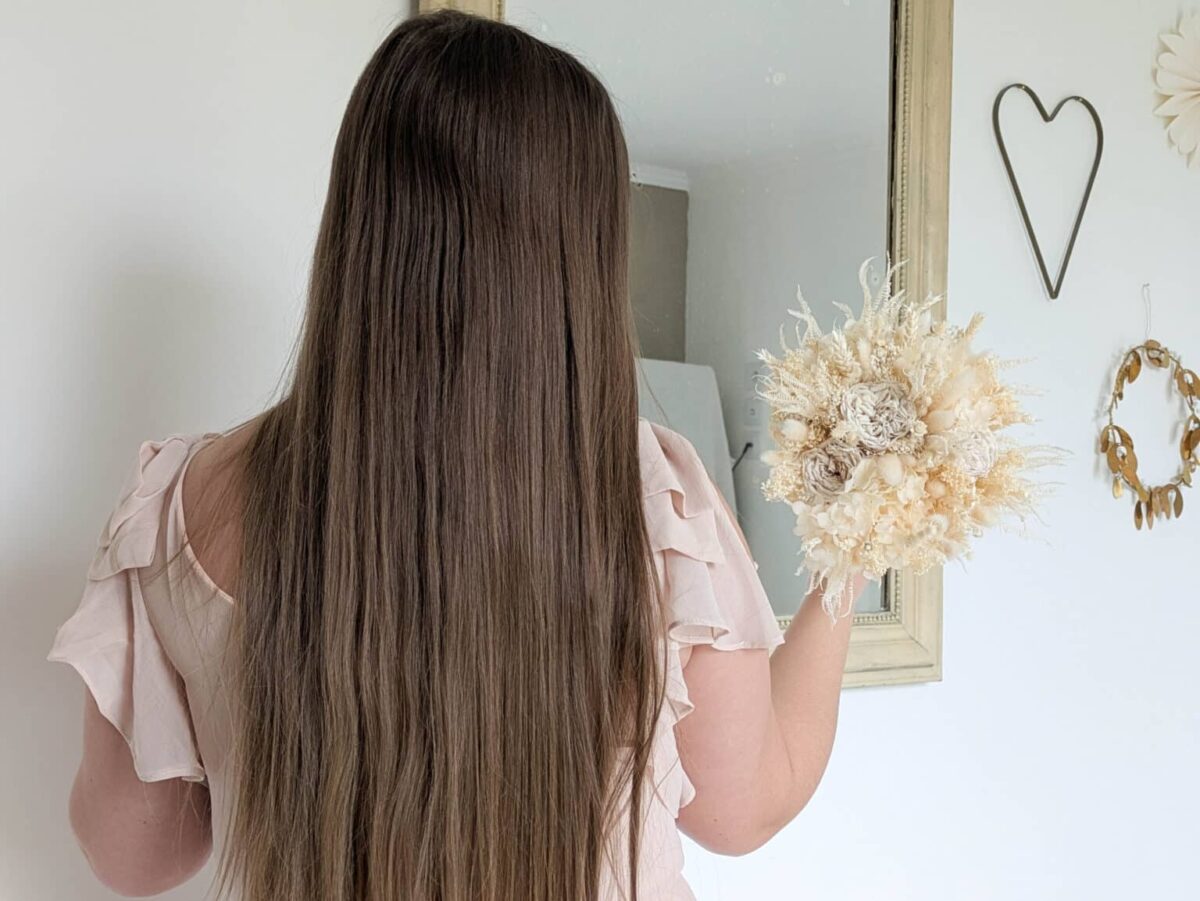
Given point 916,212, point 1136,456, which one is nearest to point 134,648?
point 916,212

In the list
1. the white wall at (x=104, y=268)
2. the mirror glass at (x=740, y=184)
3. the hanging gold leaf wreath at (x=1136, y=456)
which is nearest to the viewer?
the white wall at (x=104, y=268)

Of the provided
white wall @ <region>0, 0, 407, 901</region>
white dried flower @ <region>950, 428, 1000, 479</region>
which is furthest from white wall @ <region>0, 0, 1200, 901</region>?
white dried flower @ <region>950, 428, 1000, 479</region>

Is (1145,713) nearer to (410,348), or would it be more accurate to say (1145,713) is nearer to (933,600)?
(933,600)

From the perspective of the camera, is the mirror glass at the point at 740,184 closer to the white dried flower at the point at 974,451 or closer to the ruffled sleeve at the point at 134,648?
the white dried flower at the point at 974,451

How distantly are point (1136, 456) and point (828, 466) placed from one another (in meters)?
1.14

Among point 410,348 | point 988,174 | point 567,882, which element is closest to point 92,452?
point 410,348

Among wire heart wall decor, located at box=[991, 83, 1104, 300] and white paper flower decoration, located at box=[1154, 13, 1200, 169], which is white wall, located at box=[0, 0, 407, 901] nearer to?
wire heart wall decor, located at box=[991, 83, 1104, 300]

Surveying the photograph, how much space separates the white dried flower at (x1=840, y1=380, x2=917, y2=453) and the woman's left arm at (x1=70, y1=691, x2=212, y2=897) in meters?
0.53

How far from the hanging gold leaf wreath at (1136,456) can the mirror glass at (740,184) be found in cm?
55

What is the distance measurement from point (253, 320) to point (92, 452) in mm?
185

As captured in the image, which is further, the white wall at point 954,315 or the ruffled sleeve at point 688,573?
the white wall at point 954,315

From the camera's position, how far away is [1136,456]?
1.75m

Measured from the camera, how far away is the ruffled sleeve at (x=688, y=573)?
0.72m

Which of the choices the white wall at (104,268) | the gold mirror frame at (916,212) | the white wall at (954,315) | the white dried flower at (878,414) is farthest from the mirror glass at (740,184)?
the white dried flower at (878,414)
